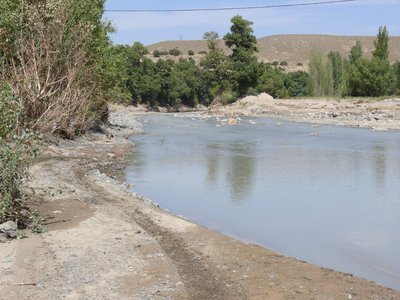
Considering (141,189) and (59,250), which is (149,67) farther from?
(59,250)

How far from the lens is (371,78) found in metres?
68.0

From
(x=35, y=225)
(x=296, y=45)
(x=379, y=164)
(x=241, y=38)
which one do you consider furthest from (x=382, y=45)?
(x=296, y=45)

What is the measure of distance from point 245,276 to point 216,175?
12147 mm

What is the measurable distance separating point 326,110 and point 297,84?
33.6 meters

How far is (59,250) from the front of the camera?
915 centimetres

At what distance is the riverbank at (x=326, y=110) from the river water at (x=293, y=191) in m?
13.7

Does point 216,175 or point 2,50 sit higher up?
Result: point 2,50

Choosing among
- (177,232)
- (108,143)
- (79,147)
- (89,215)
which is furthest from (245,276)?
(108,143)

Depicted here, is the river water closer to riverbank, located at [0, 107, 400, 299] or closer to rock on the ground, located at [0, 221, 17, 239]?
riverbank, located at [0, 107, 400, 299]

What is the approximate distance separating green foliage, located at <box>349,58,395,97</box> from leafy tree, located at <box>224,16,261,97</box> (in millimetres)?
11824

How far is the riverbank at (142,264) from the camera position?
762cm

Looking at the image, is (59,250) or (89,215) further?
(89,215)

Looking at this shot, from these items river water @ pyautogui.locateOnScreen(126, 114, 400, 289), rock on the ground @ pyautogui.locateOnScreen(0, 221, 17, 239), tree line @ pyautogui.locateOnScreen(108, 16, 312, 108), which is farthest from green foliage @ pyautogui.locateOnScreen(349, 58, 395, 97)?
rock on the ground @ pyautogui.locateOnScreen(0, 221, 17, 239)

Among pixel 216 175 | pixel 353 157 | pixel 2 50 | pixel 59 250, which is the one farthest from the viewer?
pixel 353 157
